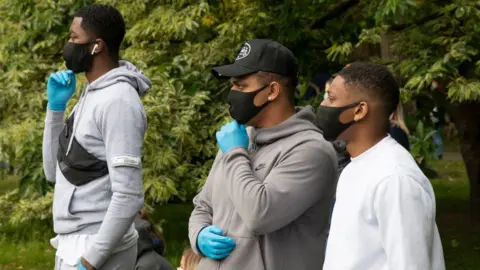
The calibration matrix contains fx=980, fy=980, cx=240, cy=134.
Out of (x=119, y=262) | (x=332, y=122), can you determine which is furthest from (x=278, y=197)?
(x=119, y=262)

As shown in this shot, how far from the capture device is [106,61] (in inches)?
170

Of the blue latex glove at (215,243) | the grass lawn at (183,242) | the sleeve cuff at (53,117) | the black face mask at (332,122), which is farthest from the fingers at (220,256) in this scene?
the grass lawn at (183,242)

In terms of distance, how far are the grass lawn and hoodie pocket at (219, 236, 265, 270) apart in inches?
220

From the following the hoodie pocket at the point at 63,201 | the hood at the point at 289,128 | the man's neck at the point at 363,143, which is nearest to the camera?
the man's neck at the point at 363,143

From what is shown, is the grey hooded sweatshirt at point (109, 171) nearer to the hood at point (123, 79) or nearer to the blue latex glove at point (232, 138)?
the hood at point (123, 79)

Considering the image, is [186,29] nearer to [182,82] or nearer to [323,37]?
[182,82]

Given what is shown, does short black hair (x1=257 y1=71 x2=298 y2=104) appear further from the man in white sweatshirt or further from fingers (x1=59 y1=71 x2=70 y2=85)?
fingers (x1=59 y1=71 x2=70 y2=85)

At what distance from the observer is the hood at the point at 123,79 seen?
417 cm

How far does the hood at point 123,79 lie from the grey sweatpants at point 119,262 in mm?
703

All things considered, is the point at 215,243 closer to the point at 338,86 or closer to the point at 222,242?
the point at 222,242

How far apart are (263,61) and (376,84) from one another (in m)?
0.68

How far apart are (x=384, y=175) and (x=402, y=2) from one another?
3.93 meters

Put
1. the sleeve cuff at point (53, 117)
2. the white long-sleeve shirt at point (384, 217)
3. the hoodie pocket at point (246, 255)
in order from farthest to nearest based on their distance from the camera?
the sleeve cuff at point (53, 117) < the hoodie pocket at point (246, 255) < the white long-sleeve shirt at point (384, 217)

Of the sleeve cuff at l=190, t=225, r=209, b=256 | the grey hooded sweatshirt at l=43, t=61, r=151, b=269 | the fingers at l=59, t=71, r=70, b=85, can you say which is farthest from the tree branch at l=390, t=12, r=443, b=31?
the sleeve cuff at l=190, t=225, r=209, b=256
